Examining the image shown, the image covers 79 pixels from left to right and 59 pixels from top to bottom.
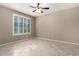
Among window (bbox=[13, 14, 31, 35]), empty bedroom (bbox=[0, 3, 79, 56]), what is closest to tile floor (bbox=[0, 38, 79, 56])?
empty bedroom (bbox=[0, 3, 79, 56])

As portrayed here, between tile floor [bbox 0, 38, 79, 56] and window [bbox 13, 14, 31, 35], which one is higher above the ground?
window [bbox 13, 14, 31, 35]

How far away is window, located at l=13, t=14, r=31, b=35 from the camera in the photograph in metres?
5.60

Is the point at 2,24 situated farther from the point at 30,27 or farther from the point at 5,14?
the point at 30,27

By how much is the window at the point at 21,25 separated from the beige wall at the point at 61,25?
1.40m

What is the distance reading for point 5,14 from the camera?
467 centimetres

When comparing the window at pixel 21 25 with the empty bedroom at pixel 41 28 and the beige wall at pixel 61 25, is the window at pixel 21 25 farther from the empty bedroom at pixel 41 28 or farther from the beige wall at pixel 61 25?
the beige wall at pixel 61 25

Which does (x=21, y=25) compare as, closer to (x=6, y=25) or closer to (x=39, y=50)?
(x=6, y=25)

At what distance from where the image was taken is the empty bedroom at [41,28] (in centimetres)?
404

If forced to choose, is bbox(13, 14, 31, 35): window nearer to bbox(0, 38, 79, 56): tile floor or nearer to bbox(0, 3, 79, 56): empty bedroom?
bbox(0, 3, 79, 56): empty bedroom

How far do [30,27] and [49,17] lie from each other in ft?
7.43

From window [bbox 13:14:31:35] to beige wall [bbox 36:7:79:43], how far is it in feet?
4.58

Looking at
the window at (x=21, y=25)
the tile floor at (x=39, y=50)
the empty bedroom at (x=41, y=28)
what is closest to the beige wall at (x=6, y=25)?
the empty bedroom at (x=41, y=28)

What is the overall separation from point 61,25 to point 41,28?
7.88 ft

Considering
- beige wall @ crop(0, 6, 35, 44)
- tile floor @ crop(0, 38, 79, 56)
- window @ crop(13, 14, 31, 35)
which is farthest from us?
window @ crop(13, 14, 31, 35)
